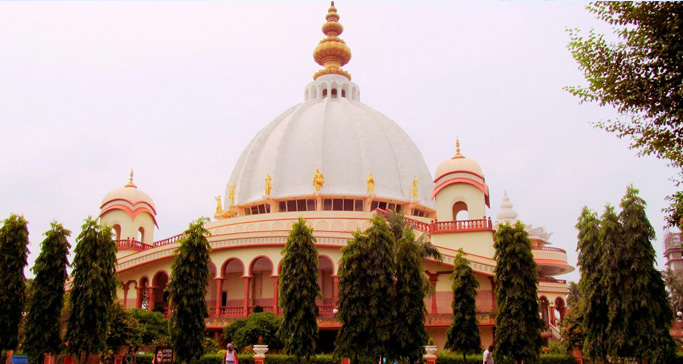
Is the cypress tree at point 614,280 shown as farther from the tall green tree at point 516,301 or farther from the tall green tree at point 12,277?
the tall green tree at point 12,277

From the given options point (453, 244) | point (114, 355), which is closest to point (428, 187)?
point (453, 244)

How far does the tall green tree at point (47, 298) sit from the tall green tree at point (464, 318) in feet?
→ 46.5

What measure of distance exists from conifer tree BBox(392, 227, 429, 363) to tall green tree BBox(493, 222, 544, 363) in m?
2.64

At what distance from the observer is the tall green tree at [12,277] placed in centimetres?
2386

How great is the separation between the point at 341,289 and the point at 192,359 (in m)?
5.69

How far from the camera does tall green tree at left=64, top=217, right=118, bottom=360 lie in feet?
76.6

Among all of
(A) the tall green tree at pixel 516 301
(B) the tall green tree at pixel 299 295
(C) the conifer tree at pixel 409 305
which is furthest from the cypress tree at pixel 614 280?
(B) the tall green tree at pixel 299 295

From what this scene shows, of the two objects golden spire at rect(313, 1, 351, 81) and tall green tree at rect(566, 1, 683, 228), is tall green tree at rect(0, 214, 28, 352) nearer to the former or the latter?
tall green tree at rect(566, 1, 683, 228)

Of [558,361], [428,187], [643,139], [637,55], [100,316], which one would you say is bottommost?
[558,361]

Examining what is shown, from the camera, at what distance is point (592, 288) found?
940 inches

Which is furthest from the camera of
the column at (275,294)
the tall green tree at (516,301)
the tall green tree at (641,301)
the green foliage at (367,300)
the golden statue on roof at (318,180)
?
the golden statue on roof at (318,180)

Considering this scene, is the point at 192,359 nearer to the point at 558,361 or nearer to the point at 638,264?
the point at 558,361

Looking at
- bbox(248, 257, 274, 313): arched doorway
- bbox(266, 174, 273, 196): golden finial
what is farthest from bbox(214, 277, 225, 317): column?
bbox(266, 174, 273, 196): golden finial

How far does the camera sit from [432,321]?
1239 inches
